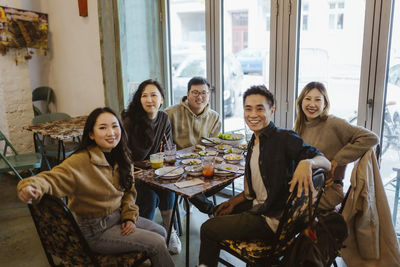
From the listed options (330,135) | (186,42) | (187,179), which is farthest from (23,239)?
(330,135)

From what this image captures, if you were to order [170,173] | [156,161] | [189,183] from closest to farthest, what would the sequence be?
1. [189,183]
2. [170,173]
3. [156,161]

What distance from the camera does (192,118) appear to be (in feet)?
9.66

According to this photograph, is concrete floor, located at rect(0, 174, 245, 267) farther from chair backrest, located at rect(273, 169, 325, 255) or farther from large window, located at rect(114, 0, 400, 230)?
large window, located at rect(114, 0, 400, 230)

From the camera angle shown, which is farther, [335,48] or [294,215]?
[335,48]

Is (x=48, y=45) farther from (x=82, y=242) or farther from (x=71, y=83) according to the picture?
(x=82, y=242)

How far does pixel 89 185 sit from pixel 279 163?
94cm

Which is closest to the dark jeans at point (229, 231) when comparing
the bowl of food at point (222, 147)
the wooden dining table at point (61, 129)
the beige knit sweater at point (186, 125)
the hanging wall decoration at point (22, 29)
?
the bowl of food at point (222, 147)

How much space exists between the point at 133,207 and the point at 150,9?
8.36ft

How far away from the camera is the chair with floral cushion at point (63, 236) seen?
1380 millimetres

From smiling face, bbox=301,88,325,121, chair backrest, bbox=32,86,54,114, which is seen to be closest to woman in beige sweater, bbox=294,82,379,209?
smiling face, bbox=301,88,325,121

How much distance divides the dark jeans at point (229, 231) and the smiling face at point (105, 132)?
672mm

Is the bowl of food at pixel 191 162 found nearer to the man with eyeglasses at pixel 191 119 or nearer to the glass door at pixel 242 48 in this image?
the man with eyeglasses at pixel 191 119

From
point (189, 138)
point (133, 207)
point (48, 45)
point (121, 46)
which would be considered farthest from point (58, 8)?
point (133, 207)

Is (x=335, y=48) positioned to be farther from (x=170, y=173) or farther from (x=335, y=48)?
(x=170, y=173)
